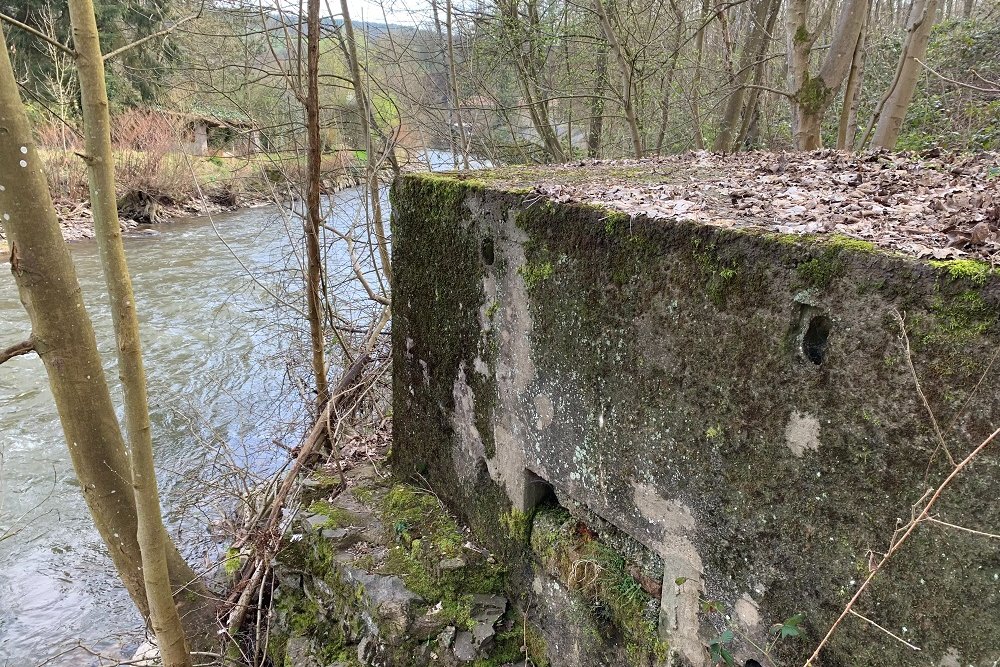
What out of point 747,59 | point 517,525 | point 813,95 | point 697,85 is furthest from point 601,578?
point 747,59

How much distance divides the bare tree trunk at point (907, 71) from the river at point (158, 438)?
15.8 ft

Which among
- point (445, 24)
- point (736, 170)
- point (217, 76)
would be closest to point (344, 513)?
point (736, 170)

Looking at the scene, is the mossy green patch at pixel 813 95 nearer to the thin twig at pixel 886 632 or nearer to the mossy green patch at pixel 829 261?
the mossy green patch at pixel 829 261

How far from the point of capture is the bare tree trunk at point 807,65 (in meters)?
4.52

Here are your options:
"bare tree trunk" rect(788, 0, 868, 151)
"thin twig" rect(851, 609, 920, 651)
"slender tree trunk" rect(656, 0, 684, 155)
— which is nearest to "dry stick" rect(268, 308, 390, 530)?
"thin twig" rect(851, 609, 920, 651)

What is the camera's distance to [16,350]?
2857 mm

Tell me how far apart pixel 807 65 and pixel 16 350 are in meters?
5.57

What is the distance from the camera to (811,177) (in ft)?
7.93

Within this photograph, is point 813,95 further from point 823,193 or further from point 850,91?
point 823,193

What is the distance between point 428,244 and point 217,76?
4436 millimetres

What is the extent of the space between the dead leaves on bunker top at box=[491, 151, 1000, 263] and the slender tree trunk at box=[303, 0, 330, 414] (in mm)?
1786

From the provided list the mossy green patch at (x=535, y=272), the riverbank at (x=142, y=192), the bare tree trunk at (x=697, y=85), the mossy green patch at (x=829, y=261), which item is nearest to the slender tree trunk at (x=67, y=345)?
the mossy green patch at (x=535, y=272)

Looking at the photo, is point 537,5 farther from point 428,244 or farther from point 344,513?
point 344,513

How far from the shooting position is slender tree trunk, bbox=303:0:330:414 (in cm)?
405
